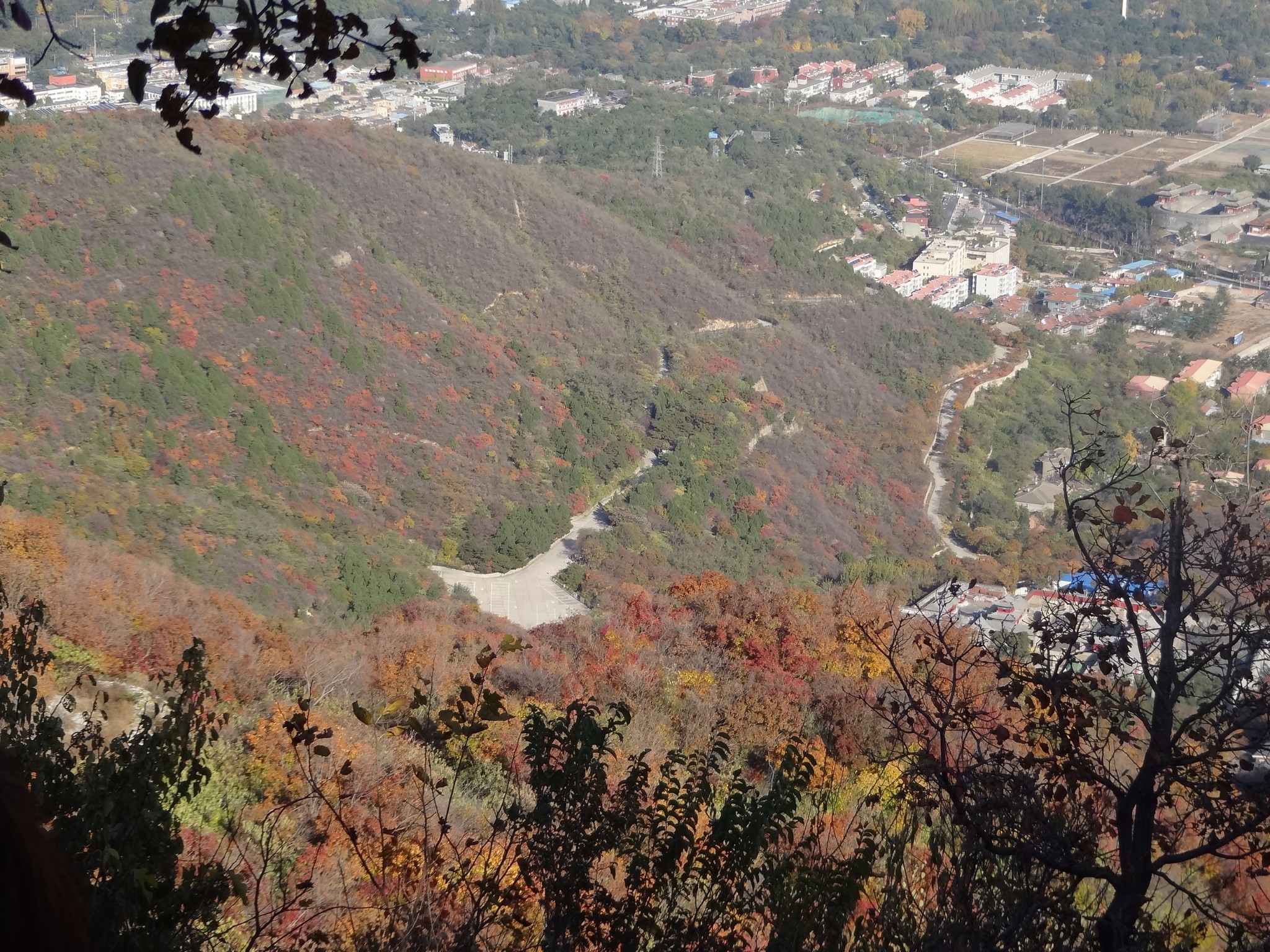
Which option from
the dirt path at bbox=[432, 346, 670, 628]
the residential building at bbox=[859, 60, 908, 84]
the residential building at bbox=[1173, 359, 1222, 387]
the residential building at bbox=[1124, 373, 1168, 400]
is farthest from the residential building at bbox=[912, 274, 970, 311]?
the residential building at bbox=[859, 60, 908, 84]

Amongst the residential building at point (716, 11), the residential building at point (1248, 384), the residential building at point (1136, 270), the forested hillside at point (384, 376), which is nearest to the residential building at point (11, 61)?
the forested hillside at point (384, 376)

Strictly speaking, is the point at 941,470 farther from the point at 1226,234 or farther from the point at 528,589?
the point at 1226,234

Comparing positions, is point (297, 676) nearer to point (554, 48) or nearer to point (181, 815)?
point (181, 815)

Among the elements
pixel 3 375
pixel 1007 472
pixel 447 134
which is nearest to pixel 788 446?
pixel 1007 472

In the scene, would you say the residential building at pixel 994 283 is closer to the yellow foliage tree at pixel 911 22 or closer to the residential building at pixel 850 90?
the residential building at pixel 850 90

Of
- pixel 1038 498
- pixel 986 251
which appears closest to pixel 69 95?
pixel 986 251

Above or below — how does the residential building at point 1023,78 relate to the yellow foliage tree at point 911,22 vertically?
below
